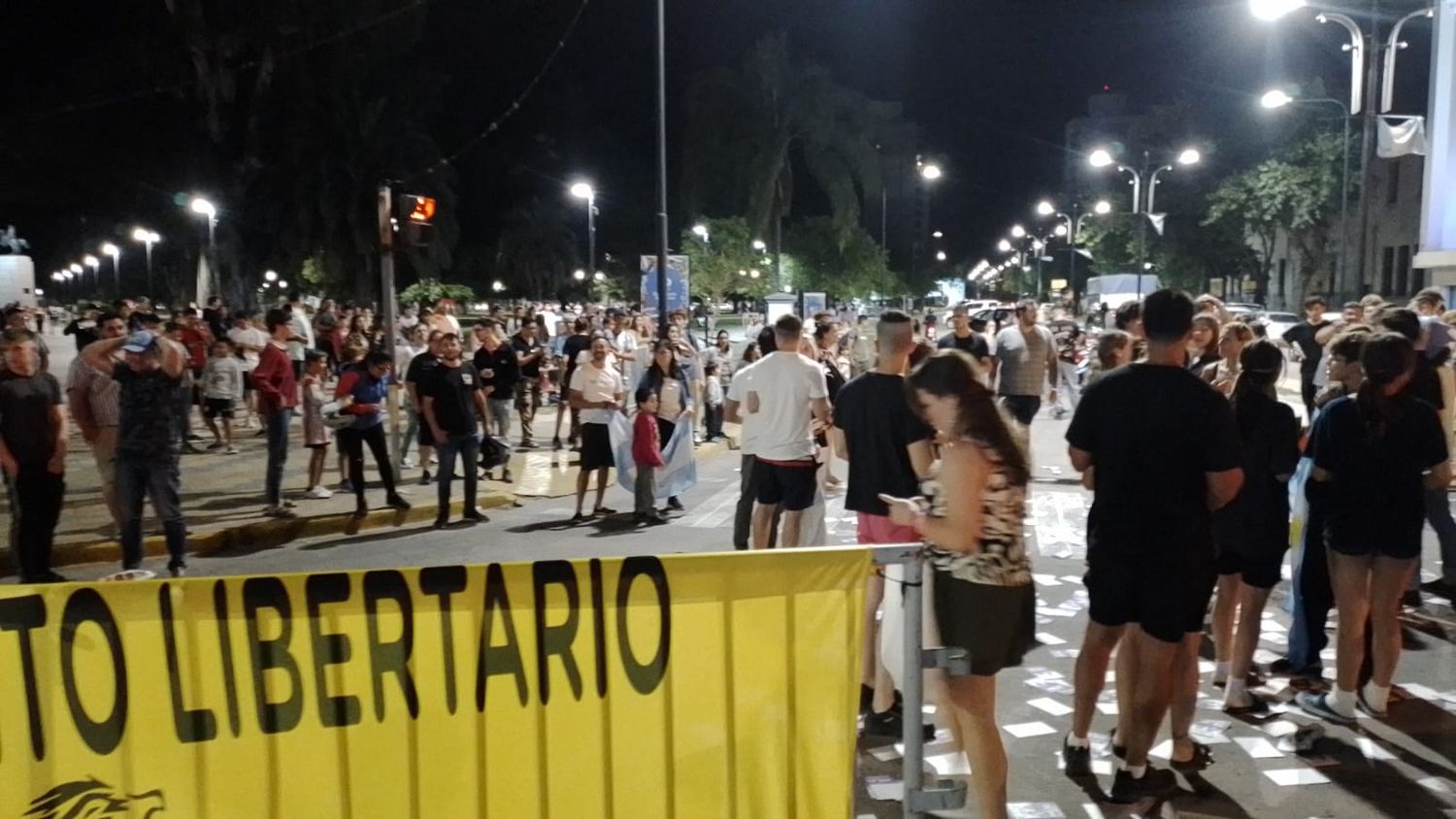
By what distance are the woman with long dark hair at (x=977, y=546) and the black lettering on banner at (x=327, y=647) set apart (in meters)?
1.72

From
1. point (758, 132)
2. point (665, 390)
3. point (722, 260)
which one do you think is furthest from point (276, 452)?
point (758, 132)

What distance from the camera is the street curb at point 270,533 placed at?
8906 millimetres

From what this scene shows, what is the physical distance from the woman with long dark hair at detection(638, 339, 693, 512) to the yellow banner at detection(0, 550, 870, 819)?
7.09m

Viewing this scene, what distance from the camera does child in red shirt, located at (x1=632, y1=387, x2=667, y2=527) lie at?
33.0ft

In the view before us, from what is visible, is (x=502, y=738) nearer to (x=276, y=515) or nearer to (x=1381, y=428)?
(x=1381, y=428)

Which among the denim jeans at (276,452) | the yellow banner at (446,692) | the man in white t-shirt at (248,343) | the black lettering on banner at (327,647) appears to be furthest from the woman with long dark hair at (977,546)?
the man in white t-shirt at (248,343)

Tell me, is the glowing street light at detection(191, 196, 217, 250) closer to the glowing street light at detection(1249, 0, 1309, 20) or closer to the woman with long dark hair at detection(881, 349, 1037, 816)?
the glowing street light at detection(1249, 0, 1309, 20)

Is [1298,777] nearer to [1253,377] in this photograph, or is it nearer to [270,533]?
[1253,377]

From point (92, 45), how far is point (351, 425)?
35305 millimetres

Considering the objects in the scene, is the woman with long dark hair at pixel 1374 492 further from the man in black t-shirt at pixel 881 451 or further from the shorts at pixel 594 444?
the shorts at pixel 594 444

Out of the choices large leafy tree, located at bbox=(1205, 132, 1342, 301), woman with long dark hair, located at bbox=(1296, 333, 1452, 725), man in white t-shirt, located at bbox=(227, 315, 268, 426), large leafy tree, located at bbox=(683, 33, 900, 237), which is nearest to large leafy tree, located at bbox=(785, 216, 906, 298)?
large leafy tree, located at bbox=(683, 33, 900, 237)

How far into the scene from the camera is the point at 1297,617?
236 inches

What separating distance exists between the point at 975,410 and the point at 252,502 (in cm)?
900

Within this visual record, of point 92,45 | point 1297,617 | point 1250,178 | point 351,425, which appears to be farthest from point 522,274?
point 1297,617
